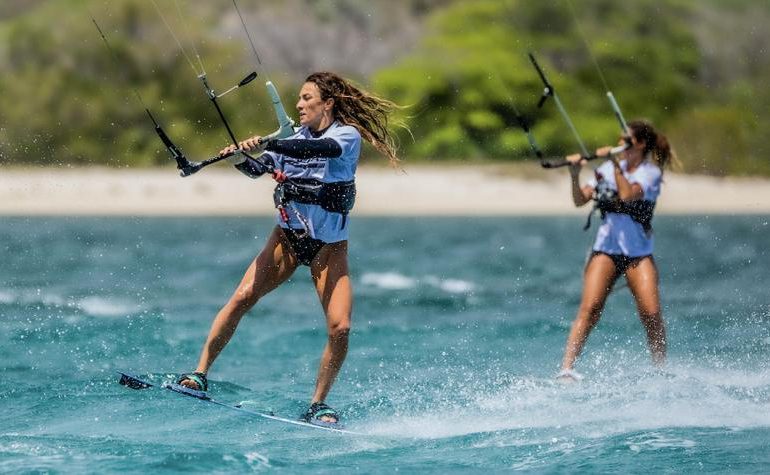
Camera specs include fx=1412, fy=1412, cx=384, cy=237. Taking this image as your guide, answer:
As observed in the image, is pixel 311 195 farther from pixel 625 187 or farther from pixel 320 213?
pixel 625 187

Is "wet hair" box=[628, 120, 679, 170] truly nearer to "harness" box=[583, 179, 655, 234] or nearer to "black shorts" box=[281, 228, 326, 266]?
"harness" box=[583, 179, 655, 234]

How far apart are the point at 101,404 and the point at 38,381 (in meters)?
1.09

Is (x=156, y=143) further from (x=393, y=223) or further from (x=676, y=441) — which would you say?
(x=676, y=441)

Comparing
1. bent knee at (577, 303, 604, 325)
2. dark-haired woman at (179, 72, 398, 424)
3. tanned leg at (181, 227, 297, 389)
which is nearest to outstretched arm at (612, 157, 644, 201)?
bent knee at (577, 303, 604, 325)

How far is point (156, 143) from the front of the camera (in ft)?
135

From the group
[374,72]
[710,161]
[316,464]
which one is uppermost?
[374,72]

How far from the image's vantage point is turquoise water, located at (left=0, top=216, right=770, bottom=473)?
726 cm

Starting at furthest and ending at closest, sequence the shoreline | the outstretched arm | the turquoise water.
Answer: the shoreline → the outstretched arm → the turquoise water

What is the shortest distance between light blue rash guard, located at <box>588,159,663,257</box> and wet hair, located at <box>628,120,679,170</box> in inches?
2.9

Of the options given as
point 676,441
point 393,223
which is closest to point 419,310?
point 676,441

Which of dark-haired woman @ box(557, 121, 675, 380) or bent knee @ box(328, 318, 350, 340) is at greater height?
dark-haired woman @ box(557, 121, 675, 380)

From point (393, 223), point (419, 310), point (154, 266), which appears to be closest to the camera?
point (419, 310)

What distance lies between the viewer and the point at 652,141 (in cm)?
937

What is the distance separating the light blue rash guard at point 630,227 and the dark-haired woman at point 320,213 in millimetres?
A: 2121
